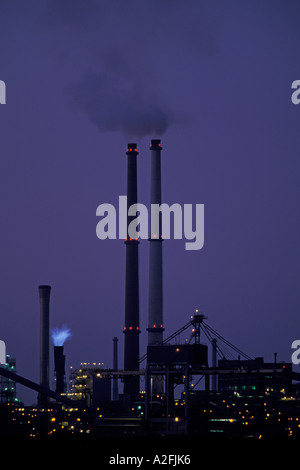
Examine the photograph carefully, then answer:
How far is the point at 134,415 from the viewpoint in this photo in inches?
4867

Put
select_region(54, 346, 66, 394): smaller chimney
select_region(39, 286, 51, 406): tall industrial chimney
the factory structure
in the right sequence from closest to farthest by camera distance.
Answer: the factory structure < select_region(54, 346, 66, 394): smaller chimney < select_region(39, 286, 51, 406): tall industrial chimney

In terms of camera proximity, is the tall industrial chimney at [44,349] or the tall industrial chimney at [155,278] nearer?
the tall industrial chimney at [155,278]

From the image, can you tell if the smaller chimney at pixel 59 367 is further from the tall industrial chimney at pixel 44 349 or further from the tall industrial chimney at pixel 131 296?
the tall industrial chimney at pixel 131 296

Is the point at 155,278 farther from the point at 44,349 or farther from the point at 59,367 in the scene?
the point at 44,349

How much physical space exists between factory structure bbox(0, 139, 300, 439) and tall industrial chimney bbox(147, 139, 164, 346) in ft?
0.43

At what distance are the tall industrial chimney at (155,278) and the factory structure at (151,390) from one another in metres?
0.13

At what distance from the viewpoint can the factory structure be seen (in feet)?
388

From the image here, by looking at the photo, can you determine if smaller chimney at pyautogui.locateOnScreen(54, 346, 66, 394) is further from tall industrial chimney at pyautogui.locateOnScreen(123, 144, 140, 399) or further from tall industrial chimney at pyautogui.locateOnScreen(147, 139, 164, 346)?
tall industrial chimney at pyautogui.locateOnScreen(123, 144, 140, 399)

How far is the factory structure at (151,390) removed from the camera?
118 meters

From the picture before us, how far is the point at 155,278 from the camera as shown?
136 metres

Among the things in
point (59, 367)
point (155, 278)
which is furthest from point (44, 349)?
point (155, 278)

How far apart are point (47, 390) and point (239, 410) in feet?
93.5
